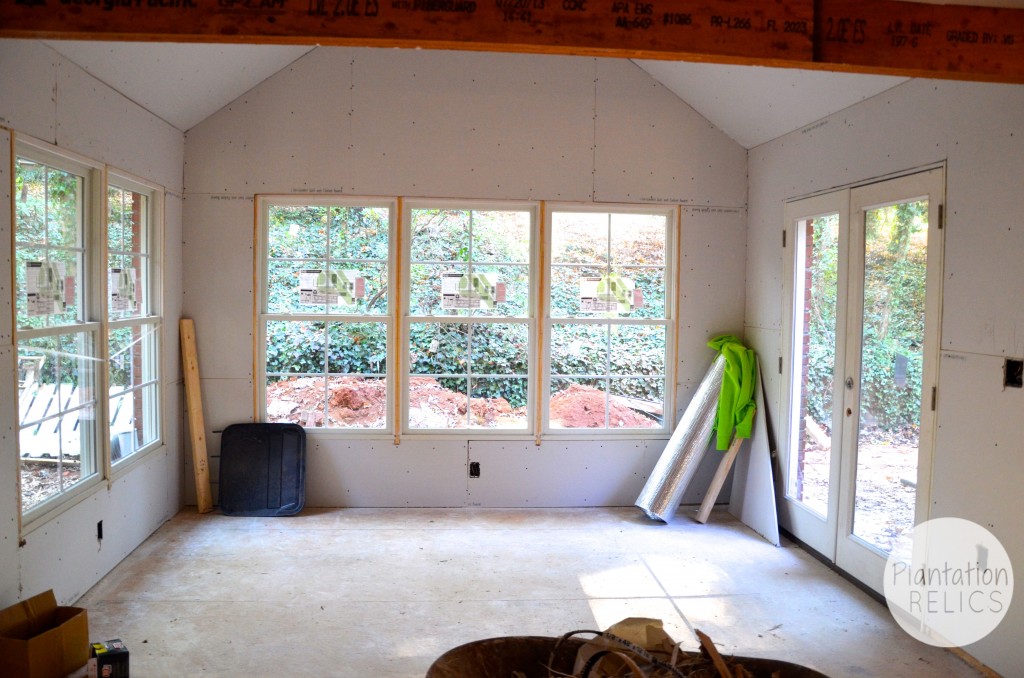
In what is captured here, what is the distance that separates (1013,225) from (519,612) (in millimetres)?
2809

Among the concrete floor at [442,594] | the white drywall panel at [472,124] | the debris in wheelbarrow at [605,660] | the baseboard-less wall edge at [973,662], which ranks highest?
the white drywall panel at [472,124]

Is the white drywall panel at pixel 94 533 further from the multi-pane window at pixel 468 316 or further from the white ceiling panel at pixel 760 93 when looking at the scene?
the white ceiling panel at pixel 760 93

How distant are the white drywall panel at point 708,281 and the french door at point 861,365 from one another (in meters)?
0.68

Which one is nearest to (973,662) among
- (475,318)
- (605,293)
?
(605,293)

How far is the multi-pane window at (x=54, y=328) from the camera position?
11.9 ft

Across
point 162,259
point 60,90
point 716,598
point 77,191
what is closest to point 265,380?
point 162,259

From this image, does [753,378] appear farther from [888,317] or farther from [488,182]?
[488,182]

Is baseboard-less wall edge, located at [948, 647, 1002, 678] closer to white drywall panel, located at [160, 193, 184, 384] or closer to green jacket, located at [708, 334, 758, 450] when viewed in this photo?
green jacket, located at [708, 334, 758, 450]

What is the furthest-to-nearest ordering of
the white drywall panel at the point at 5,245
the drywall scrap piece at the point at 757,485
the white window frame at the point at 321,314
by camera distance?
the white window frame at the point at 321,314
the drywall scrap piece at the point at 757,485
the white drywall panel at the point at 5,245

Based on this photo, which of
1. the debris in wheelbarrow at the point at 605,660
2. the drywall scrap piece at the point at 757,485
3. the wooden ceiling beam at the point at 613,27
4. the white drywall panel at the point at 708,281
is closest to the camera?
the debris in wheelbarrow at the point at 605,660

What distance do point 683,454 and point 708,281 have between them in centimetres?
129

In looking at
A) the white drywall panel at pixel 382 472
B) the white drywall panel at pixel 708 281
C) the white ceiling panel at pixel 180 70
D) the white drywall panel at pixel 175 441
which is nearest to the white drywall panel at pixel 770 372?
the white drywall panel at pixel 708 281

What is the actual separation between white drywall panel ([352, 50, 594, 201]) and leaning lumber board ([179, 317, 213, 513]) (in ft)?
5.06

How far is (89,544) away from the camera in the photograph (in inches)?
162
